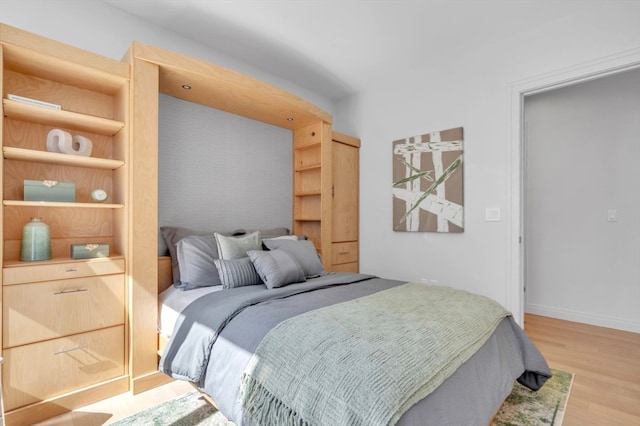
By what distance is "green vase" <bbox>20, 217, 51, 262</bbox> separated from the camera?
188cm

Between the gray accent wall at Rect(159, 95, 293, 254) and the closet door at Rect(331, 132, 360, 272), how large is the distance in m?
0.53

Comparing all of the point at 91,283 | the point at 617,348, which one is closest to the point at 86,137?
the point at 91,283

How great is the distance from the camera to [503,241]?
2814 mm

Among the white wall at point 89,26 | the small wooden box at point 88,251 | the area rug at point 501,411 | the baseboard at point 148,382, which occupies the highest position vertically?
the white wall at point 89,26

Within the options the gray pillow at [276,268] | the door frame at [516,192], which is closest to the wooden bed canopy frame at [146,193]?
the gray pillow at [276,268]

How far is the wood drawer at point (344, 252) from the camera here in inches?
142

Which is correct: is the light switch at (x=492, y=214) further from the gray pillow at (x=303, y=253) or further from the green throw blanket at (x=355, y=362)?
the gray pillow at (x=303, y=253)

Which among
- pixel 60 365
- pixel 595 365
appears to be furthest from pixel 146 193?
pixel 595 365

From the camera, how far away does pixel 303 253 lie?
103 inches

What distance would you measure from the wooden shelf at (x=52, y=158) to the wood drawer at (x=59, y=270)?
630mm

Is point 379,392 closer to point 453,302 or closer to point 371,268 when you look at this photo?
point 453,302

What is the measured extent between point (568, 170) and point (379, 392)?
395 centimetres

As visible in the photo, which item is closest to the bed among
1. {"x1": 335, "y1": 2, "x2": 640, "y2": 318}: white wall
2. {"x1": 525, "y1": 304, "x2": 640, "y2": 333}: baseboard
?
{"x1": 335, "y1": 2, "x2": 640, "y2": 318}: white wall

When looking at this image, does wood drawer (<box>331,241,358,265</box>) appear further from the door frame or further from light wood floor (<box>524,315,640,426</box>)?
light wood floor (<box>524,315,640,426</box>)
